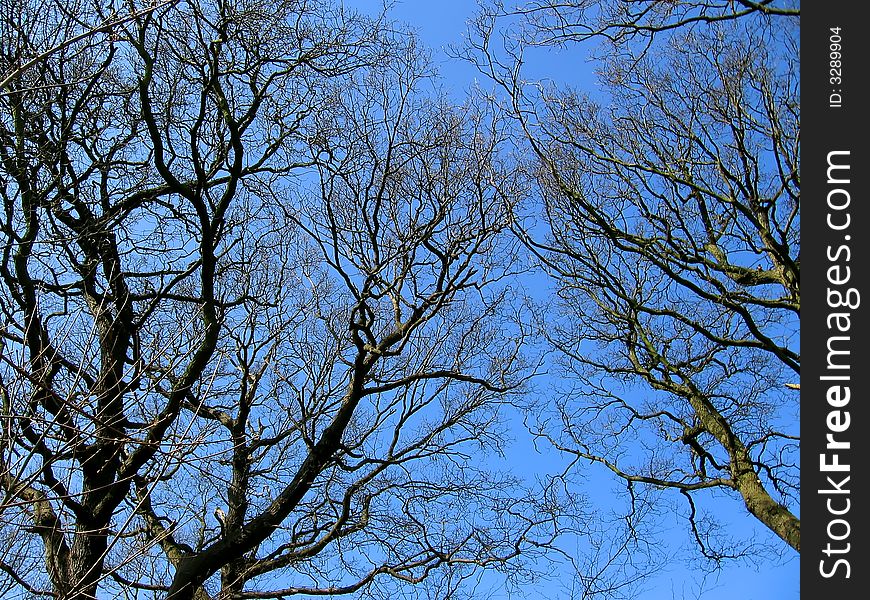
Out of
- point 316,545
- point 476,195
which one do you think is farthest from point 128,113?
point 316,545

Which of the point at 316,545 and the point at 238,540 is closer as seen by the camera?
the point at 238,540
